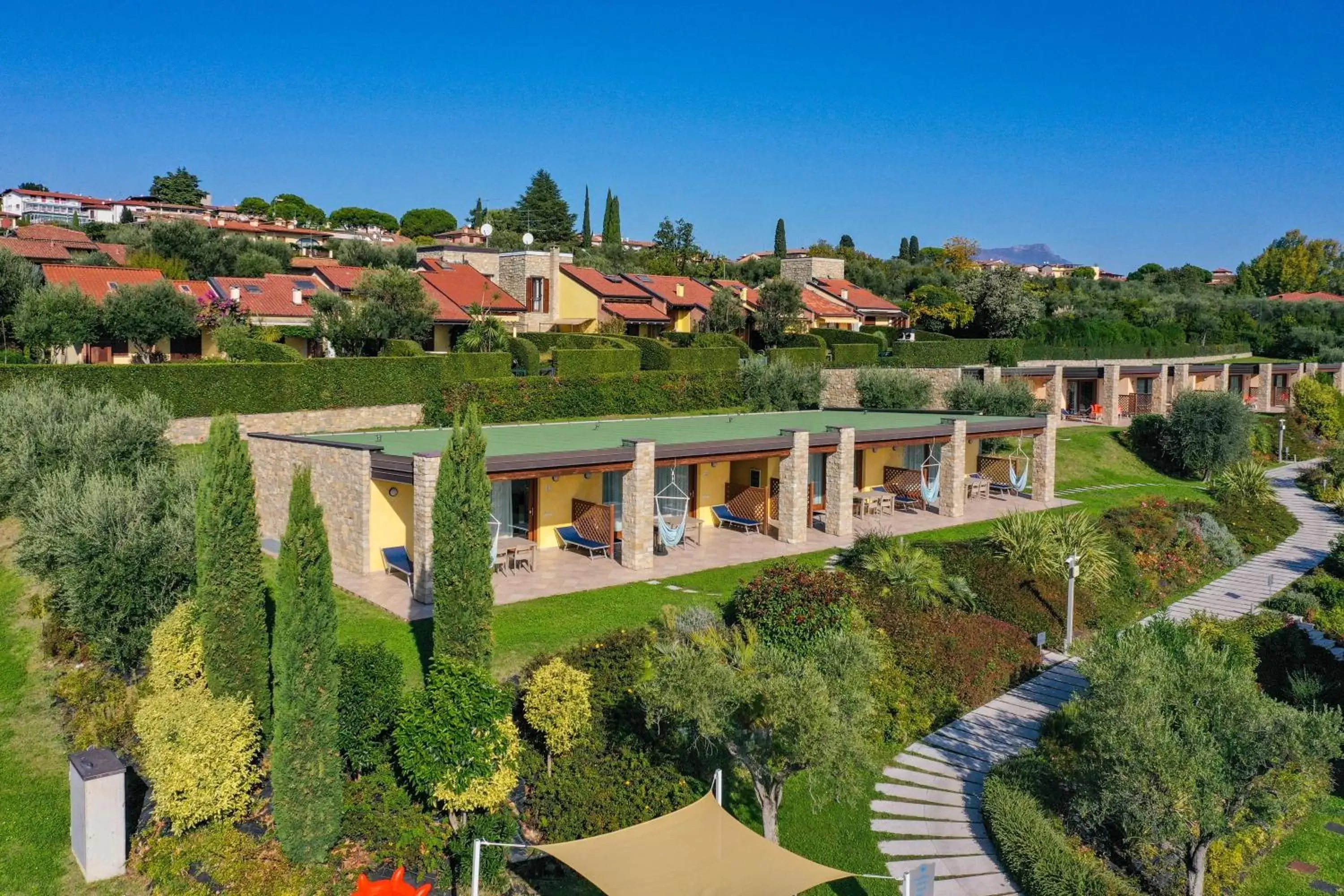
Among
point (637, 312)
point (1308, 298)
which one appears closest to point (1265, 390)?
point (637, 312)

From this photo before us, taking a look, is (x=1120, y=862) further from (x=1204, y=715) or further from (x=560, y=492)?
(x=560, y=492)

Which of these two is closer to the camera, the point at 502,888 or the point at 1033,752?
the point at 502,888

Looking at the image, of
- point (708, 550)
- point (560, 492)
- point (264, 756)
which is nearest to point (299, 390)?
point (560, 492)

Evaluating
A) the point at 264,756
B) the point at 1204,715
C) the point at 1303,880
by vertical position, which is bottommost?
the point at 1303,880

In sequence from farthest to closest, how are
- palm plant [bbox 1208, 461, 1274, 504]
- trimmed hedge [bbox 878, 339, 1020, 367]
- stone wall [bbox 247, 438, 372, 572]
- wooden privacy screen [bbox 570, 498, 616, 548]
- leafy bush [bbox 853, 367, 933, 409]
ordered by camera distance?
trimmed hedge [bbox 878, 339, 1020, 367] → leafy bush [bbox 853, 367, 933, 409] → palm plant [bbox 1208, 461, 1274, 504] → wooden privacy screen [bbox 570, 498, 616, 548] → stone wall [bbox 247, 438, 372, 572]

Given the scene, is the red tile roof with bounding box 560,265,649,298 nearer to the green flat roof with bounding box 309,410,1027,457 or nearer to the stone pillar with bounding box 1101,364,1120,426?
the green flat roof with bounding box 309,410,1027,457

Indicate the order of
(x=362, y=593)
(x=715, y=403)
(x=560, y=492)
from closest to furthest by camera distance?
(x=362, y=593) → (x=560, y=492) → (x=715, y=403)

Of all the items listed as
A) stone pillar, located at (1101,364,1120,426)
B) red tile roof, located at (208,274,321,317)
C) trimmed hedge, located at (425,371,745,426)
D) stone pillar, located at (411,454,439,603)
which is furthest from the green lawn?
red tile roof, located at (208,274,321,317)
